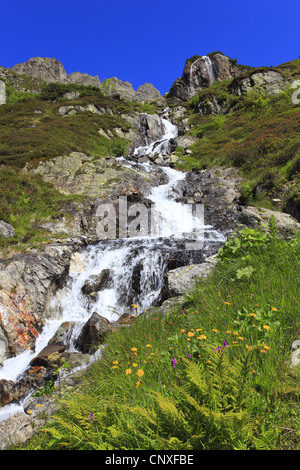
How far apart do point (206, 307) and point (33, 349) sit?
6087mm

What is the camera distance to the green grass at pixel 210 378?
126cm

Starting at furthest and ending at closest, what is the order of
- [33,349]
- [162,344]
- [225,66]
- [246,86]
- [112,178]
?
[225,66], [246,86], [112,178], [33,349], [162,344]

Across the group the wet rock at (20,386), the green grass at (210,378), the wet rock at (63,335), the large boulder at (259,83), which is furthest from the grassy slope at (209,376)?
the large boulder at (259,83)

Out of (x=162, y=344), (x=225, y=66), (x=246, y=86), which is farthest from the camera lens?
(x=225, y=66)

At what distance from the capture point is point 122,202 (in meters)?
14.0

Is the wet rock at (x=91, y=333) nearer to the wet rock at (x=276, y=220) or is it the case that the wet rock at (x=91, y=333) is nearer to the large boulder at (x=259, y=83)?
the wet rock at (x=276, y=220)

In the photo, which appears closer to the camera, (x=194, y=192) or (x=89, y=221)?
(x=89, y=221)

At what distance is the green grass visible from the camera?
126cm

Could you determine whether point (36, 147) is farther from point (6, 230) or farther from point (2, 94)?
point (2, 94)

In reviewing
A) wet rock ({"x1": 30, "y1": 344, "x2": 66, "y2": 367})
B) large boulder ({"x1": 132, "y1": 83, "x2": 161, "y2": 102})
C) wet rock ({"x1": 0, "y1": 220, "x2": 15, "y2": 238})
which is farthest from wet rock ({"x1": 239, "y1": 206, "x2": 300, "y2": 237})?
large boulder ({"x1": 132, "y1": 83, "x2": 161, "y2": 102})

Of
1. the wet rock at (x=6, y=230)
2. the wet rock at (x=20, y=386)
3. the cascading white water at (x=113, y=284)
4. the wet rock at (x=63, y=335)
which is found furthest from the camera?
the wet rock at (x=6, y=230)

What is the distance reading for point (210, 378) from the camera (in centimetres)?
146

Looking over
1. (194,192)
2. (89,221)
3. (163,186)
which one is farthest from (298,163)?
(89,221)

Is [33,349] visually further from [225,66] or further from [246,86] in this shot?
[225,66]
